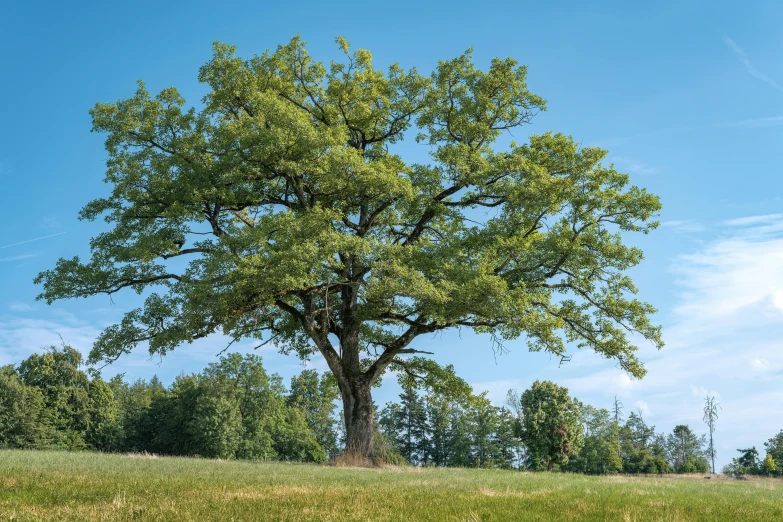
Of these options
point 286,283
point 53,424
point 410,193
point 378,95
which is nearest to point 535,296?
point 410,193

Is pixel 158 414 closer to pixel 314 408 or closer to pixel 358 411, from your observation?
pixel 314 408

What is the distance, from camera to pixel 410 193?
78.4 ft

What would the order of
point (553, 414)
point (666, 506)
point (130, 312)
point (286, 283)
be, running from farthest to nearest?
point (553, 414)
point (130, 312)
point (286, 283)
point (666, 506)

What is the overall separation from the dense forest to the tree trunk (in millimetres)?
24905

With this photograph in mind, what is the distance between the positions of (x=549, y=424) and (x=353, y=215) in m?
46.6

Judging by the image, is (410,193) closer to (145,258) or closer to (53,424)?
(145,258)

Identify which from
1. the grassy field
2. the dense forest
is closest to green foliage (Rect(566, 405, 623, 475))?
the dense forest

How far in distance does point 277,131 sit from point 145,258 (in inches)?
280

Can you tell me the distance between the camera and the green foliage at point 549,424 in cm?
6519

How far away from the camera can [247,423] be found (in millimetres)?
67438

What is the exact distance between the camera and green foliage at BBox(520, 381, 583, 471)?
214 ft

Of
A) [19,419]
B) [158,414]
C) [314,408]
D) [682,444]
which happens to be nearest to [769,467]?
[682,444]

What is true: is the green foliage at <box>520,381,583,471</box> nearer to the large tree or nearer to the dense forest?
the dense forest

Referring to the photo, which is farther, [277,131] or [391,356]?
[391,356]
